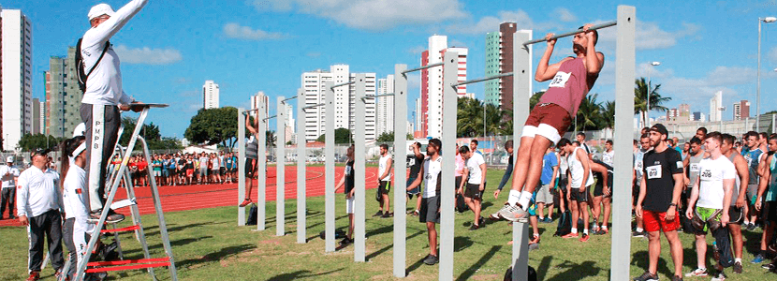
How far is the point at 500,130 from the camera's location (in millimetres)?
70750

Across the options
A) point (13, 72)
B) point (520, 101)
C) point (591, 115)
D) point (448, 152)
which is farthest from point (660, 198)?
point (13, 72)

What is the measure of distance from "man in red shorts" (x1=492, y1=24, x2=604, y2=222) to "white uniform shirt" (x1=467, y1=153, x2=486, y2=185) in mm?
8411

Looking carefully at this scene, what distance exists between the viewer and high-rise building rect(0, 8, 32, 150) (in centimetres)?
11988

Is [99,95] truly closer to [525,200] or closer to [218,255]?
[525,200]

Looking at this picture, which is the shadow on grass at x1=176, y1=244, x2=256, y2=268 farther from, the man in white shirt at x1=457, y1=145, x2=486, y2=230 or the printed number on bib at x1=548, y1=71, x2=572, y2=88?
the printed number on bib at x1=548, y1=71, x2=572, y2=88

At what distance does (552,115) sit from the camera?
173 inches

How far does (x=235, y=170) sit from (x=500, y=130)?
4213 centimetres

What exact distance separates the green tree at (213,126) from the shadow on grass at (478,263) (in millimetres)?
93664

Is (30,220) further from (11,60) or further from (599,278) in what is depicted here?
(11,60)

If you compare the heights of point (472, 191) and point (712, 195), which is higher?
point (712, 195)

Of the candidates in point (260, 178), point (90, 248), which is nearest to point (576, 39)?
point (90, 248)

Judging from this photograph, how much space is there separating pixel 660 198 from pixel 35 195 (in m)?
8.45

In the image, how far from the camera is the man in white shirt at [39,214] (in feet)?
26.6

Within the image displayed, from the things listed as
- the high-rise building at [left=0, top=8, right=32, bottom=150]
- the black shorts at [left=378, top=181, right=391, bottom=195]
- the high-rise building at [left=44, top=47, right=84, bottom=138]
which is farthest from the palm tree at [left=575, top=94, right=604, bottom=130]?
the high-rise building at [left=0, top=8, right=32, bottom=150]
